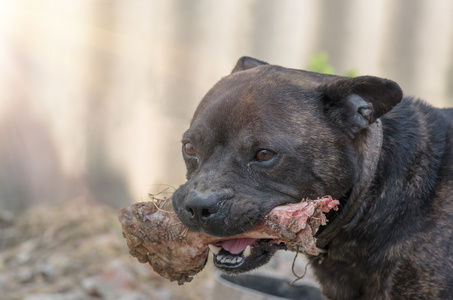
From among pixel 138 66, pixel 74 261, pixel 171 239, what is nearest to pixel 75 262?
pixel 74 261

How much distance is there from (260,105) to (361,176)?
0.67 meters

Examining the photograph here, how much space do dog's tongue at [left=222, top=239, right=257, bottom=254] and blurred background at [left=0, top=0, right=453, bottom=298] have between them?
308cm

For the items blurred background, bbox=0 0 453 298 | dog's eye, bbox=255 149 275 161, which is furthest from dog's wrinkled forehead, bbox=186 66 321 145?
blurred background, bbox=0 0 453 298

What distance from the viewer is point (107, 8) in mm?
6945

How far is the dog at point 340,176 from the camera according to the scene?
330cm

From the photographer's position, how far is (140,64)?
6.91 m

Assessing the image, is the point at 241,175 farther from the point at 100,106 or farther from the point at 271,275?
the point at 100,106

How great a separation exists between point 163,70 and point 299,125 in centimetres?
364

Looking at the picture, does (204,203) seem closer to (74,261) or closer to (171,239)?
(171,239)

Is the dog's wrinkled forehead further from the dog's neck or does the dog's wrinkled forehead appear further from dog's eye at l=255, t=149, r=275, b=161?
the dog's neck

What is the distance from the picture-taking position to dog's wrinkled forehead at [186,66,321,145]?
345cm

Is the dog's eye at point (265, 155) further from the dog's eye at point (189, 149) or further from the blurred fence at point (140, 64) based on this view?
the blurred fence at point (140, 64)

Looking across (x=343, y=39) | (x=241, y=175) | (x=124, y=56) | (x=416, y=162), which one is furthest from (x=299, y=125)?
(x=124, y=56)

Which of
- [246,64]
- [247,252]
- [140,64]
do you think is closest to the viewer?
[247,252]
